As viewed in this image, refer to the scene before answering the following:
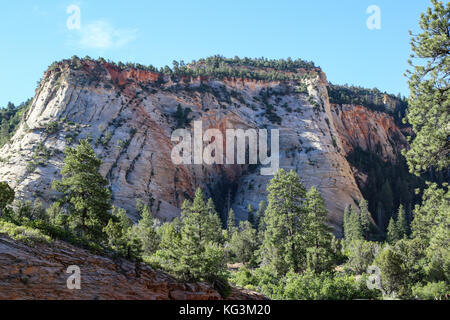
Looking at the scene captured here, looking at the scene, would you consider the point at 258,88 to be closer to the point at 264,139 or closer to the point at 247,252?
the point at 264,139

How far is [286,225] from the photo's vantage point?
27.2 m

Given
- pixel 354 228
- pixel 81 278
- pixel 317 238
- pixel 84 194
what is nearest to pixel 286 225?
pixel 317 238

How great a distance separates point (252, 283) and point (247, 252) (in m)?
21.8

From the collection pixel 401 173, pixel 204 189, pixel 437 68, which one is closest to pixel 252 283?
pixel 437 68

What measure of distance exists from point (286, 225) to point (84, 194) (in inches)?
542

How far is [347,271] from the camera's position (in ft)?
115

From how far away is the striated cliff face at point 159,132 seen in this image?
66.9m

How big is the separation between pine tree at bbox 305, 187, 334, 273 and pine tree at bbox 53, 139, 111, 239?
14.0m

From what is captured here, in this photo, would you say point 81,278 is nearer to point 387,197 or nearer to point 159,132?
point 159,132

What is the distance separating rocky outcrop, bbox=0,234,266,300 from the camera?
12070 millimetres

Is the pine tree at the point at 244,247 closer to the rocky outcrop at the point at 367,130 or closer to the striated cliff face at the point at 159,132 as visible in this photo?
the striated cliff face at the point at 159,132

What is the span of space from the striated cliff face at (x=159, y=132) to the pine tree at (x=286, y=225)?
38810 mm

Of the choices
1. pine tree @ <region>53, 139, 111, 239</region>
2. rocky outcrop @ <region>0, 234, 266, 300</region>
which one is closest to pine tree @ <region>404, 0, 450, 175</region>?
rocky outcrop @ <region>0, 234, 266, 300</region>

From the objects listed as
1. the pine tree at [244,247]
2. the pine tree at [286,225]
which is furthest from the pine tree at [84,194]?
the pine tree at [244,247]
